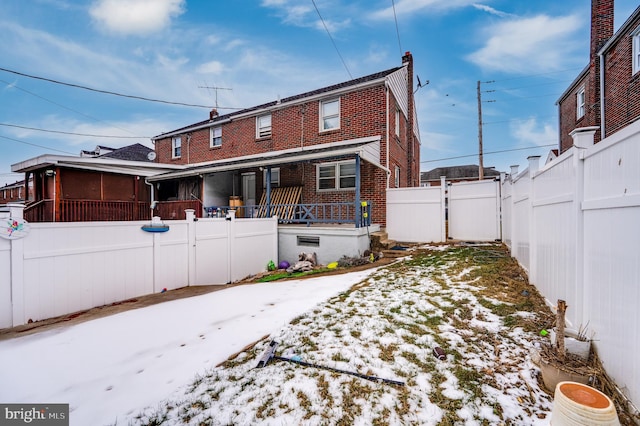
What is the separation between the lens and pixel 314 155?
9781 mm

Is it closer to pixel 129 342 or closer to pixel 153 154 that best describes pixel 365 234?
pixel 129 342

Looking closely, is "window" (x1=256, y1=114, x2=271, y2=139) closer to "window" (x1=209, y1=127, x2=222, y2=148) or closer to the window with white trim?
"window" (x1=209, y1=127, x2=222, y2=148)

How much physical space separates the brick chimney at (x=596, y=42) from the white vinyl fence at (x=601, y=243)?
14.1 meters

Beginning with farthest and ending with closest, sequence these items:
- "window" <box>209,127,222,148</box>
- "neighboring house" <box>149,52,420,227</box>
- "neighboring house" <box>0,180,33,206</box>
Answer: "neighboring house" <box>0,180,33,206</box> < "window" <box>209,127,222,148</box> < "neighboring house" <box>149,52,420,227</box>

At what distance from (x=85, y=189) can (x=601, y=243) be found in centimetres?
1639

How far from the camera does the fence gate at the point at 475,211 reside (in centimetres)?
1014

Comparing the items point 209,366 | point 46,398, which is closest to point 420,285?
point 209,366

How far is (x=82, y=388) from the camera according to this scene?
9.14ft

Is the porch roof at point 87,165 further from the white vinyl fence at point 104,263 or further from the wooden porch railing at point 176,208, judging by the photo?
the white vinyl fence at point 104,263

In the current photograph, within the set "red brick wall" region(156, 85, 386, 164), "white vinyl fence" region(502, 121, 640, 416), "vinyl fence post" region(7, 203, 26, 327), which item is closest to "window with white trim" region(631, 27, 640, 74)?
Answer: "red brick wall" region(156, 85, 386, 164)

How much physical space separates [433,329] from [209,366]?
2938 mm

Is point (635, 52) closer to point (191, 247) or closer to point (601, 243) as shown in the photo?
point (601, 243)

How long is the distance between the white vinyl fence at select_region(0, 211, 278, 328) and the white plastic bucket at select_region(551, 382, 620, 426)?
7.42 metres

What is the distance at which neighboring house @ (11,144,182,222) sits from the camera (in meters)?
11.0
